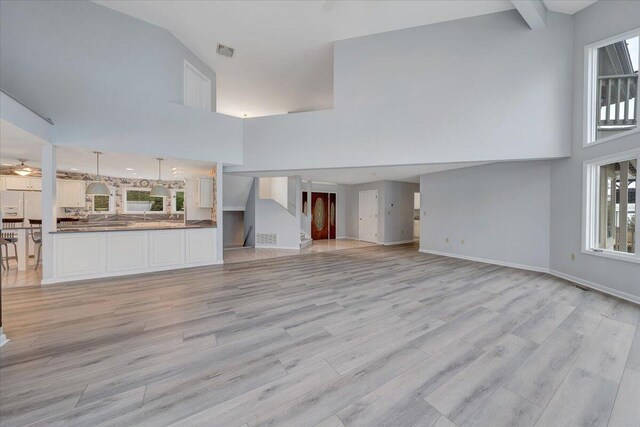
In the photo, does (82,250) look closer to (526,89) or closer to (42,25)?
(42,25)

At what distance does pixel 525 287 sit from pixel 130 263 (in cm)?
705

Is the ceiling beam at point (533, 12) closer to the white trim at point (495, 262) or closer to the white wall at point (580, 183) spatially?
the white wall at point (580, 183)

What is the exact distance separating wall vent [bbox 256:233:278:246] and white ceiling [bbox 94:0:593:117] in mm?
4734

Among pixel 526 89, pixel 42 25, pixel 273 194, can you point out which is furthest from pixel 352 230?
pixel 42 25

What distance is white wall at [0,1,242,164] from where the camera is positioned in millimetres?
4004

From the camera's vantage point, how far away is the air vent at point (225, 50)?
18.7ft

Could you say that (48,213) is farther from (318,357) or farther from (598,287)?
(598,287)

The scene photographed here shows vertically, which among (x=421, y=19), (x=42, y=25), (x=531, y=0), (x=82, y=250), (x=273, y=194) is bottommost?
(x=82, y=250)

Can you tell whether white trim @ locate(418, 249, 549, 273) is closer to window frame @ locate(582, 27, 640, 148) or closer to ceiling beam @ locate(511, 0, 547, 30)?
window frame @ locate(582, 27, 640, 148)

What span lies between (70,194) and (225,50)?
635 cm

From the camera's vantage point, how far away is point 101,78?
4.55m

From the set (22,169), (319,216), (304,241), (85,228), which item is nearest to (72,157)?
(22,169)

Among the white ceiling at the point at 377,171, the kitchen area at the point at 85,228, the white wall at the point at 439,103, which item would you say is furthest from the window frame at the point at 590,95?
the kitchen area at the point at 85,228

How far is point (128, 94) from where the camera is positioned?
4777mm
